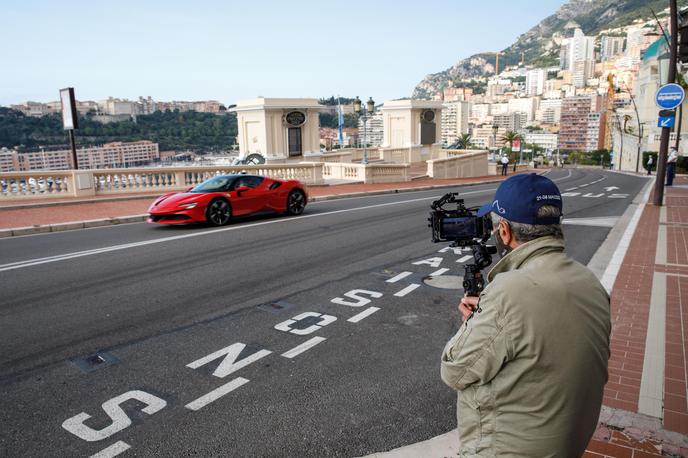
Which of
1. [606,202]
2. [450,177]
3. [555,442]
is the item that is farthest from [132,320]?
[450,177]

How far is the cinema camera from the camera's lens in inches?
114

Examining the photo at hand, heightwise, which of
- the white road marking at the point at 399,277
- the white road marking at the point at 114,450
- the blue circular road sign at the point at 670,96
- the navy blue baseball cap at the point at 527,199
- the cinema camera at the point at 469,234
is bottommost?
the white road marking at the point at 399,277

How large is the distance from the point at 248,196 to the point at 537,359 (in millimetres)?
12071

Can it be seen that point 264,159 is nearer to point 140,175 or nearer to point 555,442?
point 140,175

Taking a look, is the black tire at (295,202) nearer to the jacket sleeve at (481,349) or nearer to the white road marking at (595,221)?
the white road marking at (595,221)

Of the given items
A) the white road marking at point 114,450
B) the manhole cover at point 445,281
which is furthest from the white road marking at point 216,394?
the manhole cover at point 445,281

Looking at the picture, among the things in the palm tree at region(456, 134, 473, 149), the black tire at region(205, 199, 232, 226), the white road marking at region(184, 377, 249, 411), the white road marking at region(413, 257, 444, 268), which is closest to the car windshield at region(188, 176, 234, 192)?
the black tire at region(205, 199, 232, 226)

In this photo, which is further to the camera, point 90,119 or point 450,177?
point 450,177

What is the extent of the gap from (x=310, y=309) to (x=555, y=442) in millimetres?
4491

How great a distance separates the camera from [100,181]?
62.5ft

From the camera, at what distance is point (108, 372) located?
4461mm

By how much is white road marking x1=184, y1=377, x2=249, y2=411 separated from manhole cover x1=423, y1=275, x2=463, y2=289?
147 inches

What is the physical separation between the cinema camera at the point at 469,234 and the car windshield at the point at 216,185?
1034cm

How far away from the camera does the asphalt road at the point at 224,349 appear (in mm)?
3541
